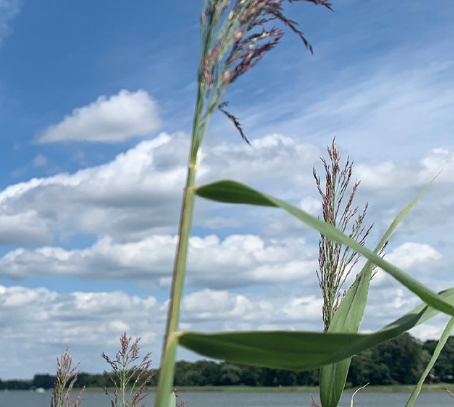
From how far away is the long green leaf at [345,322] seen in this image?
67.4 inches

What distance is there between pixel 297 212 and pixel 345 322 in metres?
0.78

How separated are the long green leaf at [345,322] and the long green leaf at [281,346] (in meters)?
0.68

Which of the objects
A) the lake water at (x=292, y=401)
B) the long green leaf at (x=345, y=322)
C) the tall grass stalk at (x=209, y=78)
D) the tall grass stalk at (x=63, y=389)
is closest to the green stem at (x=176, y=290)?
the tall grass stalk at (x=209, y=78)

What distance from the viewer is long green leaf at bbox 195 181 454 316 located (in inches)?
40.8

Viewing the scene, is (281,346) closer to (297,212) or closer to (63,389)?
(297,212)

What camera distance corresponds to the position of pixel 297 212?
3.48ft

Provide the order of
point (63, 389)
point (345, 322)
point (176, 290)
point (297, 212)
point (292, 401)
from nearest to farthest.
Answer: point (176, 290) → point (297, 212) → point (345, 322) → point (63, 389) → point (292, 401)

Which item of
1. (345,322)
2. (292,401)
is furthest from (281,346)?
(292,401)

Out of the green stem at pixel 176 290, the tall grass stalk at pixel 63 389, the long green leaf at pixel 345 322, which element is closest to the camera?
the green stem at pixel 176 290

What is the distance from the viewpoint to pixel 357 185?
261cm

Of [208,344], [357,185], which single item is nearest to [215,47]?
[208,344]

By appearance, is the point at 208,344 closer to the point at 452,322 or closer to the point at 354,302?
the point at 354,302

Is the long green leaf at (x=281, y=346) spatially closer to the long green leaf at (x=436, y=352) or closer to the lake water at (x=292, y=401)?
the long green leaf at (x=436, y=352)

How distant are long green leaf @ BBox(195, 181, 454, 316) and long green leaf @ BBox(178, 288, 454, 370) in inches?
3.8
